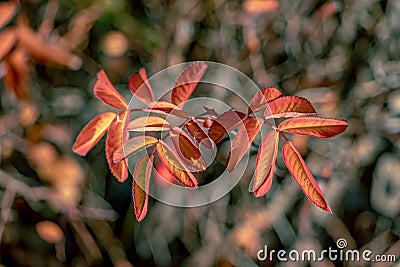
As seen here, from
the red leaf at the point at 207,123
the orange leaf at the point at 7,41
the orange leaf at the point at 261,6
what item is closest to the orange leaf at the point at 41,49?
the orange leaf at the point at 7,41

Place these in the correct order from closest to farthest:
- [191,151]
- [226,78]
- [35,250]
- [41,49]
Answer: [191,151] → [41,49] → [226,78] → [35,250]

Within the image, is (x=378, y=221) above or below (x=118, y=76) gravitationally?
below

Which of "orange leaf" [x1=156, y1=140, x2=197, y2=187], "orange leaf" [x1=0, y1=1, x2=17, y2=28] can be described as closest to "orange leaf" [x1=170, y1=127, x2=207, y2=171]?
"orange leaf" [x1=156, y1=140, x2=197, y2=187]

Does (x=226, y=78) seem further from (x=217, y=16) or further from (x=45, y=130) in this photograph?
(x=45, y=130)

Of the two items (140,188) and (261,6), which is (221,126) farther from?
(261,6)

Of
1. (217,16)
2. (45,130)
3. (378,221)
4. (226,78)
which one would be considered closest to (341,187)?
(378,221)

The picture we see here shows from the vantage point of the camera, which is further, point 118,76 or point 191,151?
point 118,76

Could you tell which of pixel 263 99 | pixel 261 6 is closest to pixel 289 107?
pixel 263 99
